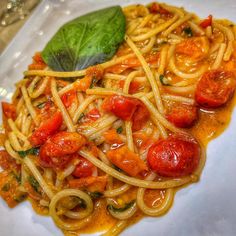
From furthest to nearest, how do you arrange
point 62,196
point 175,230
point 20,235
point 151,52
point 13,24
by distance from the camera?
point 13,24 → point 151,52 → point 20,235 → point 62,196 → point 175,230

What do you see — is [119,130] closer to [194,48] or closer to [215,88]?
[215,88]

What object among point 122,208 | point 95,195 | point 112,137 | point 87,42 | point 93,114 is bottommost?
point 122,208

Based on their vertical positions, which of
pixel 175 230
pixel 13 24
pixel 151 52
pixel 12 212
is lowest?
pixel 175 230

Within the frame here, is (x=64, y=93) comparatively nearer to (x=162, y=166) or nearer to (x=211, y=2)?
(x=162, y=166)

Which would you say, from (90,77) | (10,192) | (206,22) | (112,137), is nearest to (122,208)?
(112,137)

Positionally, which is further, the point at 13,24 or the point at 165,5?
the point at 13,24

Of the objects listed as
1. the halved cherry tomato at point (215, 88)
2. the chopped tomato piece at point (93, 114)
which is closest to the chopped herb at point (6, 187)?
the chopped tomato piece at point (93, 114)

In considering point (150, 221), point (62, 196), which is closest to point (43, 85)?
point (62, 196)
